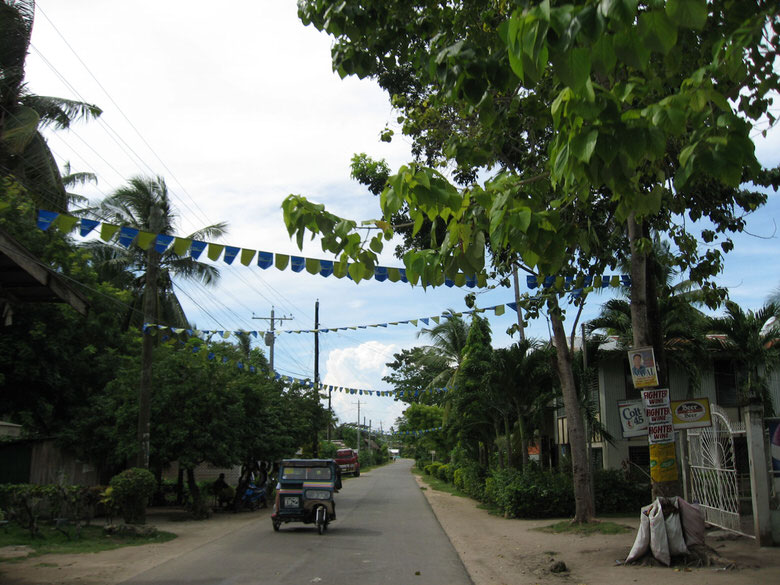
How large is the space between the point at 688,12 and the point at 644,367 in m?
7.54

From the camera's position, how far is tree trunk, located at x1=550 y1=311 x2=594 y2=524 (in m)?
16.8

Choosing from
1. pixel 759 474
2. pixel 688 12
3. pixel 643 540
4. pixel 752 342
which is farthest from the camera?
pixel 752 342

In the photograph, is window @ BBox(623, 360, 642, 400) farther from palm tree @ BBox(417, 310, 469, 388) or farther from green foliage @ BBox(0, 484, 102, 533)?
green foliage @ BBox(0, 484, 102, 533)

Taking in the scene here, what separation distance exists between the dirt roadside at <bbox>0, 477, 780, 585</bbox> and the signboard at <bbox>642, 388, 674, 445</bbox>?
1873mm

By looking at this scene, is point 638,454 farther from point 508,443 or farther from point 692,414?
point 692,414

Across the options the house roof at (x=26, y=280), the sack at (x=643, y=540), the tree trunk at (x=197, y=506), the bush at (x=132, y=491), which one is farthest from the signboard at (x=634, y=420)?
the tree trunk at (x=197, y=506)

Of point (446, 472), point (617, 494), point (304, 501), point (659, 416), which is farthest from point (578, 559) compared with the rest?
point (446, 472)

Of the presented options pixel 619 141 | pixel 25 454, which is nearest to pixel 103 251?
pixel 25 454

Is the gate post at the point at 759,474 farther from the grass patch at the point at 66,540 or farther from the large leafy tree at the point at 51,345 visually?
the large leafy tree at the point at 51,345

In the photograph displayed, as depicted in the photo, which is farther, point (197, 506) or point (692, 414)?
point (197, 506)

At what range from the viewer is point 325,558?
484 inches

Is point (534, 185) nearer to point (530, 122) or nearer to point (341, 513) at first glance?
point (530, 122)

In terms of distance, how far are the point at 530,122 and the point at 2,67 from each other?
18369 millimetres

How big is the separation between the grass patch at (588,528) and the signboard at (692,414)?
5.87 metres
